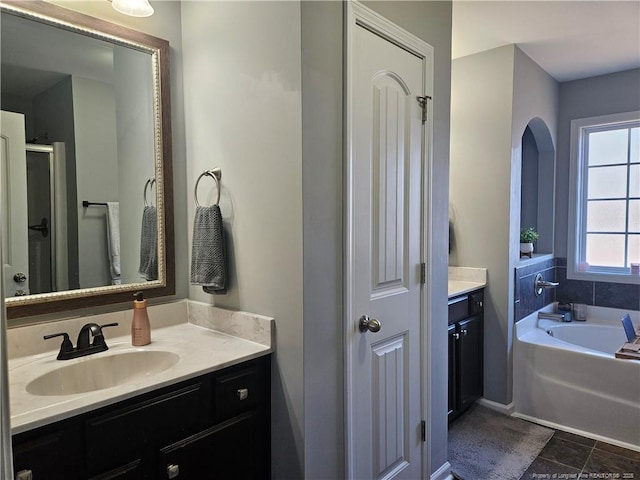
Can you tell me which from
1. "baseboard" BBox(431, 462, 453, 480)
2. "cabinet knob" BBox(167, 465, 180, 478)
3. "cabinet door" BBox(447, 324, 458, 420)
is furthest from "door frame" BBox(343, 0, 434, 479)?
"cabinet door" BBox(447, 324, 458, 420)

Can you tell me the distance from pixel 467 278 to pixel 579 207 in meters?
1.45

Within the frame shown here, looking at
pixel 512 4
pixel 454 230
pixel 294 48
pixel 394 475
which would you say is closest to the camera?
pixel 294 48

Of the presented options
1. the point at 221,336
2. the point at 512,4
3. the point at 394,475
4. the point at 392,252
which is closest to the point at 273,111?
the point at 392,252

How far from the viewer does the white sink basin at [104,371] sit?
1339mm

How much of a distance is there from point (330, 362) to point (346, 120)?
0.88 m

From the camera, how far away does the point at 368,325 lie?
159 centimetres

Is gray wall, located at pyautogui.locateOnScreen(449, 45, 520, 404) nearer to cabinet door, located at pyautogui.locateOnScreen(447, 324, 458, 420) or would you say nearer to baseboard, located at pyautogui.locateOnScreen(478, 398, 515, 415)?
baseboard, located at pyautogui.locateOnScreen(478, 398, 515, 415)

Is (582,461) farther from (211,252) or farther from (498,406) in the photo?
(211,252)

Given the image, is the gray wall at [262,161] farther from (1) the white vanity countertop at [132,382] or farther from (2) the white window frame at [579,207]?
(2) the white window frame at [579,207]

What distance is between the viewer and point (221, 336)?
5.45ft

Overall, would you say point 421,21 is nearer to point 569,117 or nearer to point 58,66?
point 58,66

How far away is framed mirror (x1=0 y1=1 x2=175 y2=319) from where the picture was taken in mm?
1431

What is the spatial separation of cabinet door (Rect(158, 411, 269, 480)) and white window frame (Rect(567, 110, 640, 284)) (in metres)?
3.28

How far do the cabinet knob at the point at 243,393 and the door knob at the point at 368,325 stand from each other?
0.47 metres
